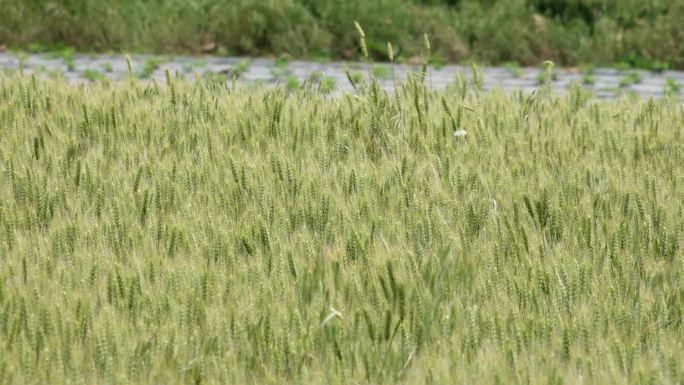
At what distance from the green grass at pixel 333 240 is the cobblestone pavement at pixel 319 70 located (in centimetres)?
230

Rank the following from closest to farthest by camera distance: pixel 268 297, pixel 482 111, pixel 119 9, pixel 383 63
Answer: pixel 268 297 → pixel 482 111 → pixel 383 63 → pixel 119 9

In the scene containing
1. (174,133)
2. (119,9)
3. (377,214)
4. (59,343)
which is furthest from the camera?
(119,9)

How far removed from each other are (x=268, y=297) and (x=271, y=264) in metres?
0.28

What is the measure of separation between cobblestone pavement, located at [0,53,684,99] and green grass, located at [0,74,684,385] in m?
2.30

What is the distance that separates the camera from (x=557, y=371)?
2.52 m

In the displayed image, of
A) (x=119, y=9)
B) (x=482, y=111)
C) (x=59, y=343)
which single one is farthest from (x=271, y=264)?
(x=119, y=9)

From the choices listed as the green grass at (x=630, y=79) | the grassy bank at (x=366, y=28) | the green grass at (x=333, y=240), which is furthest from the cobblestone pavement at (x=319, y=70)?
the green grass at (x=333, y=240)

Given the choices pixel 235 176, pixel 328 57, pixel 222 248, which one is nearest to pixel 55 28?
pixel 328 57

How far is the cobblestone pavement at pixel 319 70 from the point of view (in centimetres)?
781

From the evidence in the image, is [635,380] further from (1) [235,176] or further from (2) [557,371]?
(1) [235,176]

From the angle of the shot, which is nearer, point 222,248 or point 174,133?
point 222,248

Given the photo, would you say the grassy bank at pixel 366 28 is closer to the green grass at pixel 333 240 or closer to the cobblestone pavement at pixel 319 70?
the cobblestone pavement at pixel 319 70

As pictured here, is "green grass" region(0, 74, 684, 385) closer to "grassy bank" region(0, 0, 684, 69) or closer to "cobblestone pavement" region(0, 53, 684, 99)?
"cobblestone pavement" region(0, 53, 684, 99)

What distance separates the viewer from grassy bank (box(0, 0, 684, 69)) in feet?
30.9
